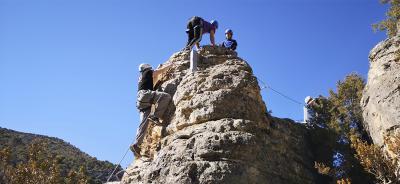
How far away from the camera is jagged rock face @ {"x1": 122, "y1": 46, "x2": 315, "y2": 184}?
1075 centimetres

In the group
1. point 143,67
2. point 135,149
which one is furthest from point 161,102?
point 143,67

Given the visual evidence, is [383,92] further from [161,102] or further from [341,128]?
[161,102]

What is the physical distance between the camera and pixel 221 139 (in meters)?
11.1

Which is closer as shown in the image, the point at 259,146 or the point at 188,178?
the point at 188,178

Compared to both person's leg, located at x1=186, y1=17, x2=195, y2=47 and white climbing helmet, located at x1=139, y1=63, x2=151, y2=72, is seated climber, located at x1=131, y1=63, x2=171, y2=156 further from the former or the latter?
person's leg, located at x1=186, y1=17, x2=195, y2=47

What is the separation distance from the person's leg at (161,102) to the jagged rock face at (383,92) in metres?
6.28

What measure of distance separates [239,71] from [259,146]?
298cm

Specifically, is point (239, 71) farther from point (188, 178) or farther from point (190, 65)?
point (188, 178)

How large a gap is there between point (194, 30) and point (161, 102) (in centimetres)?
424

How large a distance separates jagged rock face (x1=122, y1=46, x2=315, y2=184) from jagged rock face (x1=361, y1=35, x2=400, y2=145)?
213 centimetres

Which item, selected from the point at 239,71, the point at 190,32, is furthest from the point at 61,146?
the point at 239,71

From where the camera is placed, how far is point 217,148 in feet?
36.1

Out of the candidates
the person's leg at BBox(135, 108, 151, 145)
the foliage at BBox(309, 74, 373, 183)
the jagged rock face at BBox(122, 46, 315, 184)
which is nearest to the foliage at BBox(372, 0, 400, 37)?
the foliage at BBox(309, 74, 373, 183)

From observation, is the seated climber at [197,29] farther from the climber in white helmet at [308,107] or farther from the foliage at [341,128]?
the foliage at [341,128]
